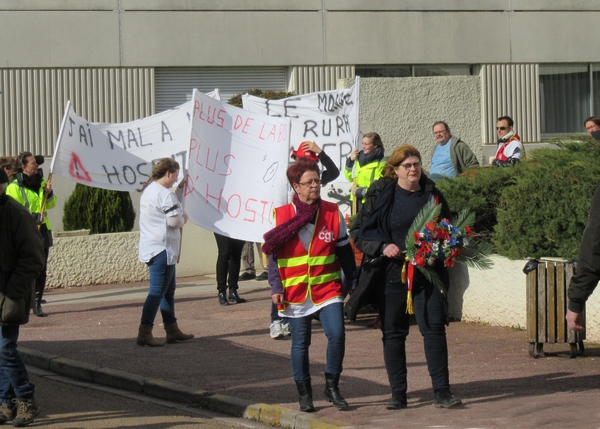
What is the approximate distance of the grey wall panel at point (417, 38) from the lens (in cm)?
2048

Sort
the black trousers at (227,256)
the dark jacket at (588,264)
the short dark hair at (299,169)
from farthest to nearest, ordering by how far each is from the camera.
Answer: the black trousers at (227,256) < the short dark hair at (299,169) < the dark jacket at (588,264)

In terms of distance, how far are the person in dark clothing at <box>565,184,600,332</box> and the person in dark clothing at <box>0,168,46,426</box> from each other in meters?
3.84

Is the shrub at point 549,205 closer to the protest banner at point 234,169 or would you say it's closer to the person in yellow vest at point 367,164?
the person in yellow vest at point 367,164

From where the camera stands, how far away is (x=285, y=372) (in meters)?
8.84

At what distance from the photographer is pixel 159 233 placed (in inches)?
398

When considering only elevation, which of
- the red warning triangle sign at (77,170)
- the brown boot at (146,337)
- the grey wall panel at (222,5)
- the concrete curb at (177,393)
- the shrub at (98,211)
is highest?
the grey wall panel at (222,5)

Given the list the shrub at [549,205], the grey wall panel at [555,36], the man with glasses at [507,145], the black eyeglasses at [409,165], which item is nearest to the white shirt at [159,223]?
the shrub at [549,205]

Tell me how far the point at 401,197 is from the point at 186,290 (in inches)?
324

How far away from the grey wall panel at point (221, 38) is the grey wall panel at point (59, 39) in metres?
0.35

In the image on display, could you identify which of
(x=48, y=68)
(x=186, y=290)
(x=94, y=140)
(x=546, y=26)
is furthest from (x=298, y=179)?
(x=546, y=26)

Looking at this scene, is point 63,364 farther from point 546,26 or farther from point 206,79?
point 546,26

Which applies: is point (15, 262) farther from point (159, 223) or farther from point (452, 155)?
point (452, 155)

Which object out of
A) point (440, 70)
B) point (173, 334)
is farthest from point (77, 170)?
point (440, 70)

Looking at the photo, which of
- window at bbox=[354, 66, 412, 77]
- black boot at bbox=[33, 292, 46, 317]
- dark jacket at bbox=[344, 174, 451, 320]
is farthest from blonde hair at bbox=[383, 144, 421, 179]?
window at bbox=[354, 66, 412, 77]
